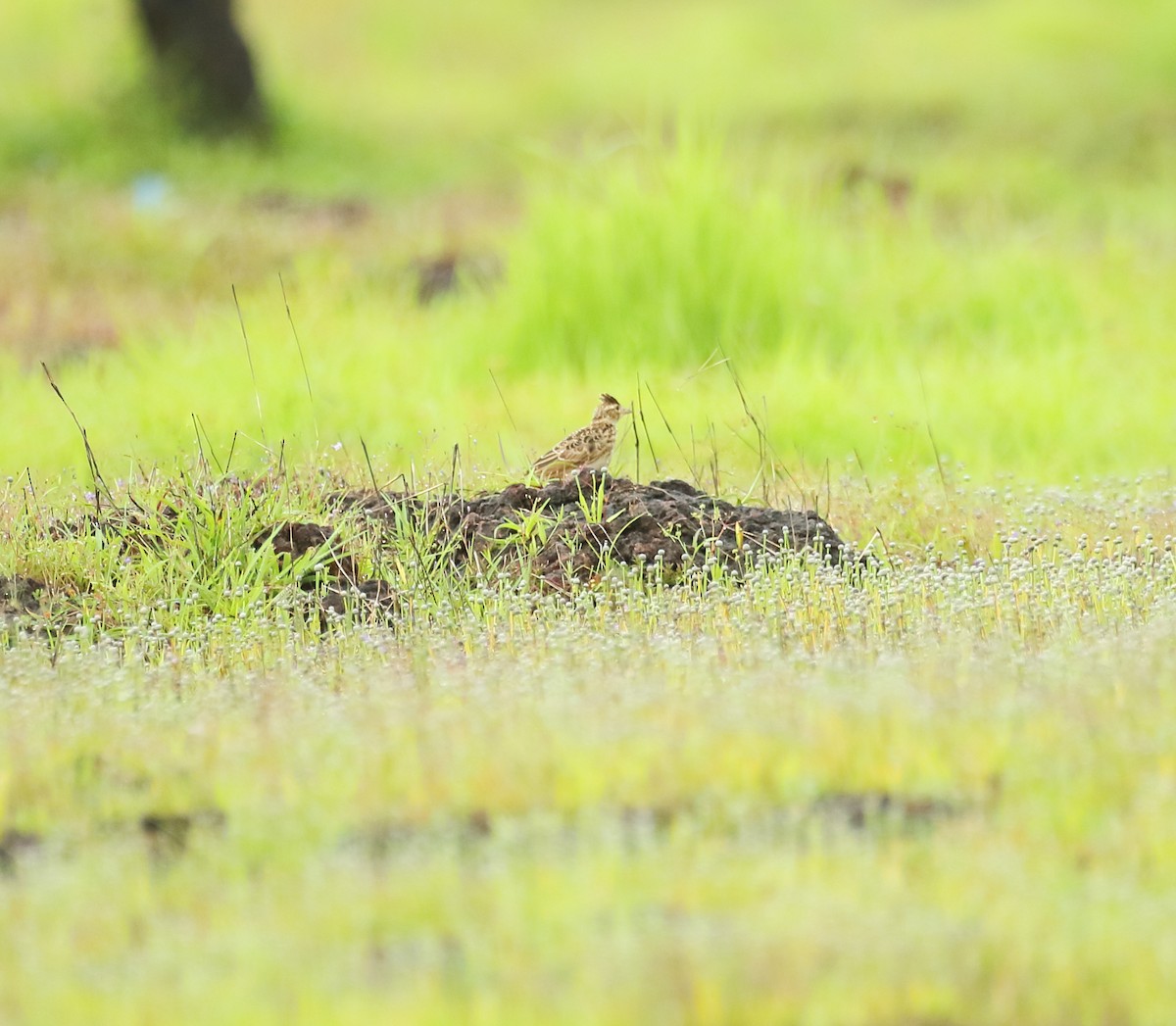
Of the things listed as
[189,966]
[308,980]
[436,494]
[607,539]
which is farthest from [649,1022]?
[436,494]

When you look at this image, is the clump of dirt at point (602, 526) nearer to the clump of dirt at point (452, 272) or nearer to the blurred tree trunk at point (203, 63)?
the clump of dirt at point (452, 272)

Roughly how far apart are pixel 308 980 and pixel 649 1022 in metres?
0.55

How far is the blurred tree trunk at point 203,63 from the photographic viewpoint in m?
18.2

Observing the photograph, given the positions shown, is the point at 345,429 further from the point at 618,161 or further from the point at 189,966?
the point at 189,966

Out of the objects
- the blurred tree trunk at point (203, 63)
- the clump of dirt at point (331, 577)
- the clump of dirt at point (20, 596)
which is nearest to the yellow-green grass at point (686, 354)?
the clump of dirt at point (331, 577)

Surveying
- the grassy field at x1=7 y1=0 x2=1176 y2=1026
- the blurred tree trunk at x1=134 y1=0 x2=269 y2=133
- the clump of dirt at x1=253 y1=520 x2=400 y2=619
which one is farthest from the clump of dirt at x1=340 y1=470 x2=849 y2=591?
the blurred tree trunk at x1=134 y1=0 x2=269 y2=133

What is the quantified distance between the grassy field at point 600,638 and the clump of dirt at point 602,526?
0.30 feet

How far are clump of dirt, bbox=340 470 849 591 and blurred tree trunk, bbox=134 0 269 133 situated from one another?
517 inches

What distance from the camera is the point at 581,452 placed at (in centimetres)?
651

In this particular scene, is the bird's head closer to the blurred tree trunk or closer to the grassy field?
the grassy field

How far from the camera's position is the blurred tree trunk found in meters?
18.2

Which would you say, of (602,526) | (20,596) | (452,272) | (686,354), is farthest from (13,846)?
(452,272)

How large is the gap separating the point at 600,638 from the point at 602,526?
1225 mm

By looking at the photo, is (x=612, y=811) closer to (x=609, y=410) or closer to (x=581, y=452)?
(x=581, y=452)
